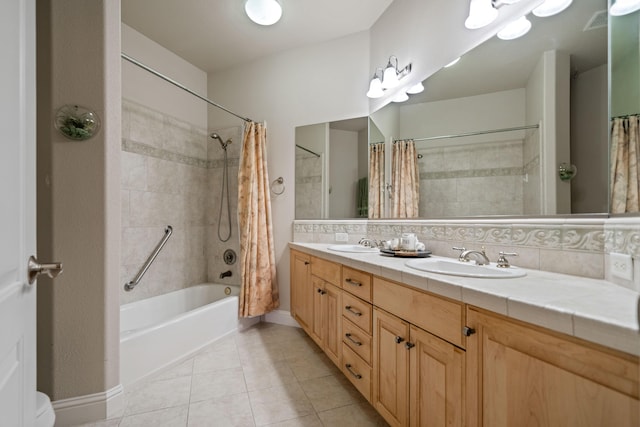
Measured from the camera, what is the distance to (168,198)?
2654mm

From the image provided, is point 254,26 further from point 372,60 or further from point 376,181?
point 376,181

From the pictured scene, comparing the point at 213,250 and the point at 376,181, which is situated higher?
the point at 376,181

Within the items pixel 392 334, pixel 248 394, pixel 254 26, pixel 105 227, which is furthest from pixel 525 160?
pixel 254 26

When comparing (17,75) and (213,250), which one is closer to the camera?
(17,75)

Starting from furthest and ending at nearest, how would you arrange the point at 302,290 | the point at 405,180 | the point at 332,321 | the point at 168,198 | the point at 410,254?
the point at 168,198 → the point at 302,290 → the point at 405,180 → the point at 332,321 → the point at 410,254

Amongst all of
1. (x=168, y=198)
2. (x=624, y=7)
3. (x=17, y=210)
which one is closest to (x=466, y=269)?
(x=624, y=7)

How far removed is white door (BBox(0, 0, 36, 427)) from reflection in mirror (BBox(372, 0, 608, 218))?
5.76 ft

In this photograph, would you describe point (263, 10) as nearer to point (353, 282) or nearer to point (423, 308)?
point (353, 282)

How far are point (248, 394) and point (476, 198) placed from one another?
174cm

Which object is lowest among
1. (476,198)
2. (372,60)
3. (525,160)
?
(476,198)

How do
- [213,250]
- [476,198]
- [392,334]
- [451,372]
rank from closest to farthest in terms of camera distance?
[451,372] < [392,334] < [476,198] < [213,250]

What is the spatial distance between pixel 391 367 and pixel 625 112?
1.27 meters

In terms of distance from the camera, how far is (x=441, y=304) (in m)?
0.92

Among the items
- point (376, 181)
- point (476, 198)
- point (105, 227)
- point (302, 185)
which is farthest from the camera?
point (302, 185)
